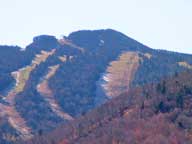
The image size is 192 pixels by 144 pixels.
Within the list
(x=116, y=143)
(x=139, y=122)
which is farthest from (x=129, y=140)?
(x=139, y=122)

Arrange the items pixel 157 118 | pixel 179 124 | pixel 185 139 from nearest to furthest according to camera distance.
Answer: pixel 185 139 < pixel 179 124 < pixel 157 118

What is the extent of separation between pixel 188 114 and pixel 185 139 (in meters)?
20.2

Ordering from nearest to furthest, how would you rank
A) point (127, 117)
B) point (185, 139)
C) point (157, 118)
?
point (185, 139) → point (157, 118) → point (127, 117)

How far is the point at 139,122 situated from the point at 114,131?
33.4 feet

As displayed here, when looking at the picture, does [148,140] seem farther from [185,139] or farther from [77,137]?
[77,137]

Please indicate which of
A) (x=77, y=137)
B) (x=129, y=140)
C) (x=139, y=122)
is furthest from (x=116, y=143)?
(x=77, y=137)

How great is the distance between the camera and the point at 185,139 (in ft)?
527

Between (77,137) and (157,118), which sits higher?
(157,118)

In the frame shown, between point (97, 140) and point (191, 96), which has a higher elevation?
point (191, 96)

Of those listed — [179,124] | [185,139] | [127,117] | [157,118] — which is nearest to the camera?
[185,139]

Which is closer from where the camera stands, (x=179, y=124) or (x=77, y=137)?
(x=179, y=124)

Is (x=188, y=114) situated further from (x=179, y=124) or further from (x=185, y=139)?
(x=185, y=139)

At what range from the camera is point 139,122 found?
186 metres

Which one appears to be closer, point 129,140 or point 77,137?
point 129,140
